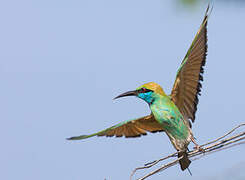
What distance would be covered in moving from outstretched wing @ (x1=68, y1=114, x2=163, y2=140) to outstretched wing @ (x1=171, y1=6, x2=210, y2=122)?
13 centimetres

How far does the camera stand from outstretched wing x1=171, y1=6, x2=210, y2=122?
4.70 ft

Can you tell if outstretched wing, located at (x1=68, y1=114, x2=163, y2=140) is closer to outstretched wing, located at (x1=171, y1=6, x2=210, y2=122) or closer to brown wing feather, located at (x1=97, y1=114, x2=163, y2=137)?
brown wing feather, located at (x1=97, y1=114, x2=163, y2=137)

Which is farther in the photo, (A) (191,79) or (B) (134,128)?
(B) (134,128)

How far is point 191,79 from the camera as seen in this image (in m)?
1.46

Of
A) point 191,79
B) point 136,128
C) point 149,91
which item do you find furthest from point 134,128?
point 191,79

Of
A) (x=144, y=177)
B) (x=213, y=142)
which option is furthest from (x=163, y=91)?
(x=144, y=177)

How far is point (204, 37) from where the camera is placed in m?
1.47

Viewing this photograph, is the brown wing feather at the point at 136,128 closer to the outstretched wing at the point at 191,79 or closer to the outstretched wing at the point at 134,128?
the outstretched wing at the point at 134,128

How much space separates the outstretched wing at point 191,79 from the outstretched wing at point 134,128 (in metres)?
0.13

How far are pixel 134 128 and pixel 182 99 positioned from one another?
0.26 meters

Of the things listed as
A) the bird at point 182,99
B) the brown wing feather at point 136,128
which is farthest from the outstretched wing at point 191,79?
the brown wing feather at point 136,128

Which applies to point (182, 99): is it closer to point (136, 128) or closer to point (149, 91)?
point (149, 91)

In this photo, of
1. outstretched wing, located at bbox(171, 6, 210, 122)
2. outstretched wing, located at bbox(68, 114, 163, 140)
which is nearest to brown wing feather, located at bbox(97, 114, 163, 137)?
outstretched wing, located at bbox(68, 114, 163, 140)

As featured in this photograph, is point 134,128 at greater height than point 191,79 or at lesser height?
lesser
